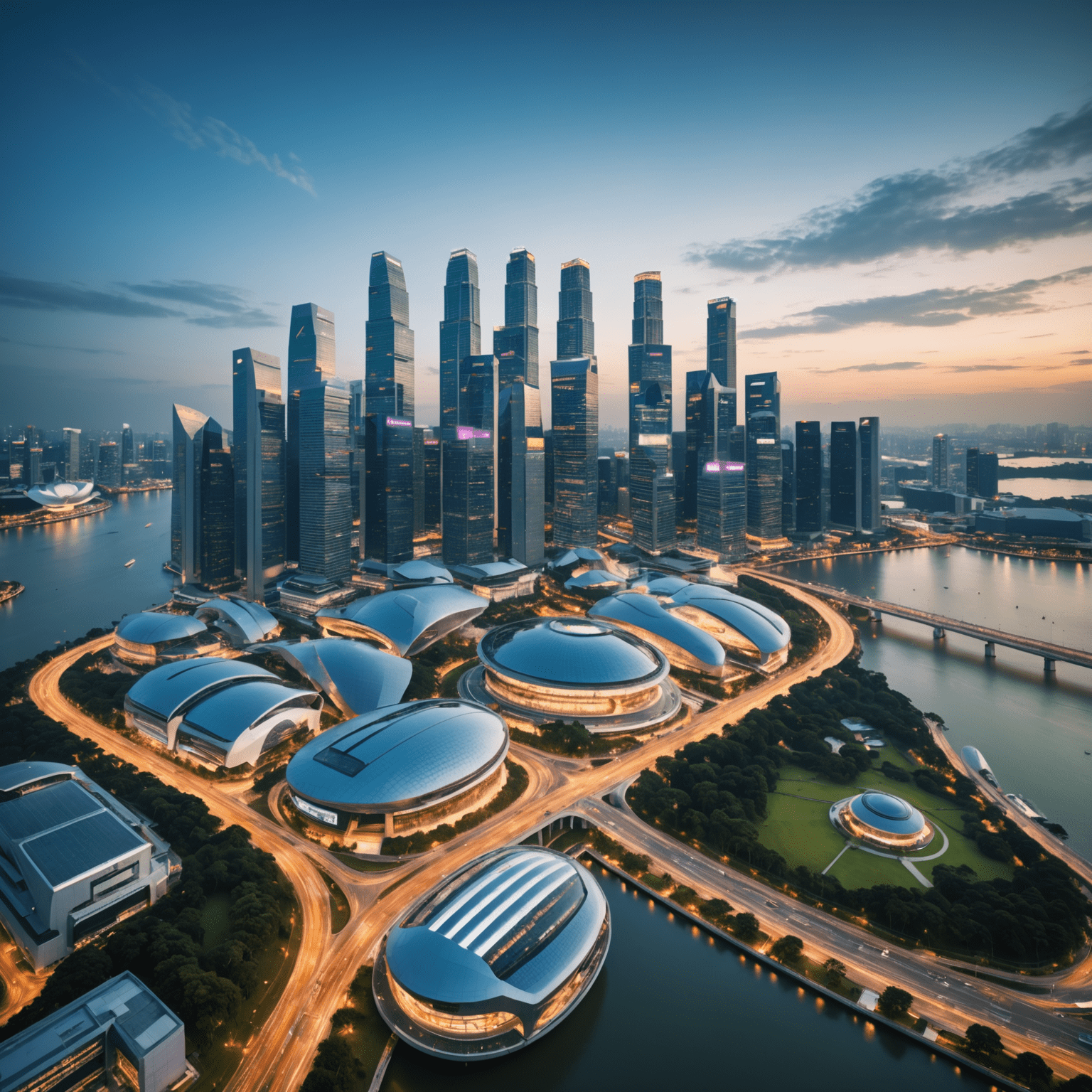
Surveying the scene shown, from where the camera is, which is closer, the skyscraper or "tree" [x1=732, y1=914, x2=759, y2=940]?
"tree" [x1=732, y1=914, x2=759, y2=940]

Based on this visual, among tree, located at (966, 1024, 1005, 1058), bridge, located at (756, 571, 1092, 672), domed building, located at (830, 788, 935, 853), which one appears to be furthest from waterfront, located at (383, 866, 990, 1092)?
bridge, located at (756, 571, 1092, 672)

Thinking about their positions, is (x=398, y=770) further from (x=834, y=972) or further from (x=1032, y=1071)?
(x=1032, y=1071)

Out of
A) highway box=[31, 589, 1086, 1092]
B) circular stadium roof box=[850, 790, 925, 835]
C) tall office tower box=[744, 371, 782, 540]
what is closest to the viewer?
highway box=[31, 589, 1086, 1092]

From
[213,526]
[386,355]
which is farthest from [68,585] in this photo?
[386,355]

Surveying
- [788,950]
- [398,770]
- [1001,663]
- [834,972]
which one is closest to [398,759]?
[398,770]

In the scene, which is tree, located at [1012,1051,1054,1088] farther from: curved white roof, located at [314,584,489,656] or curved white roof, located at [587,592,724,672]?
curved white roof, located at [314,584,489,656]
